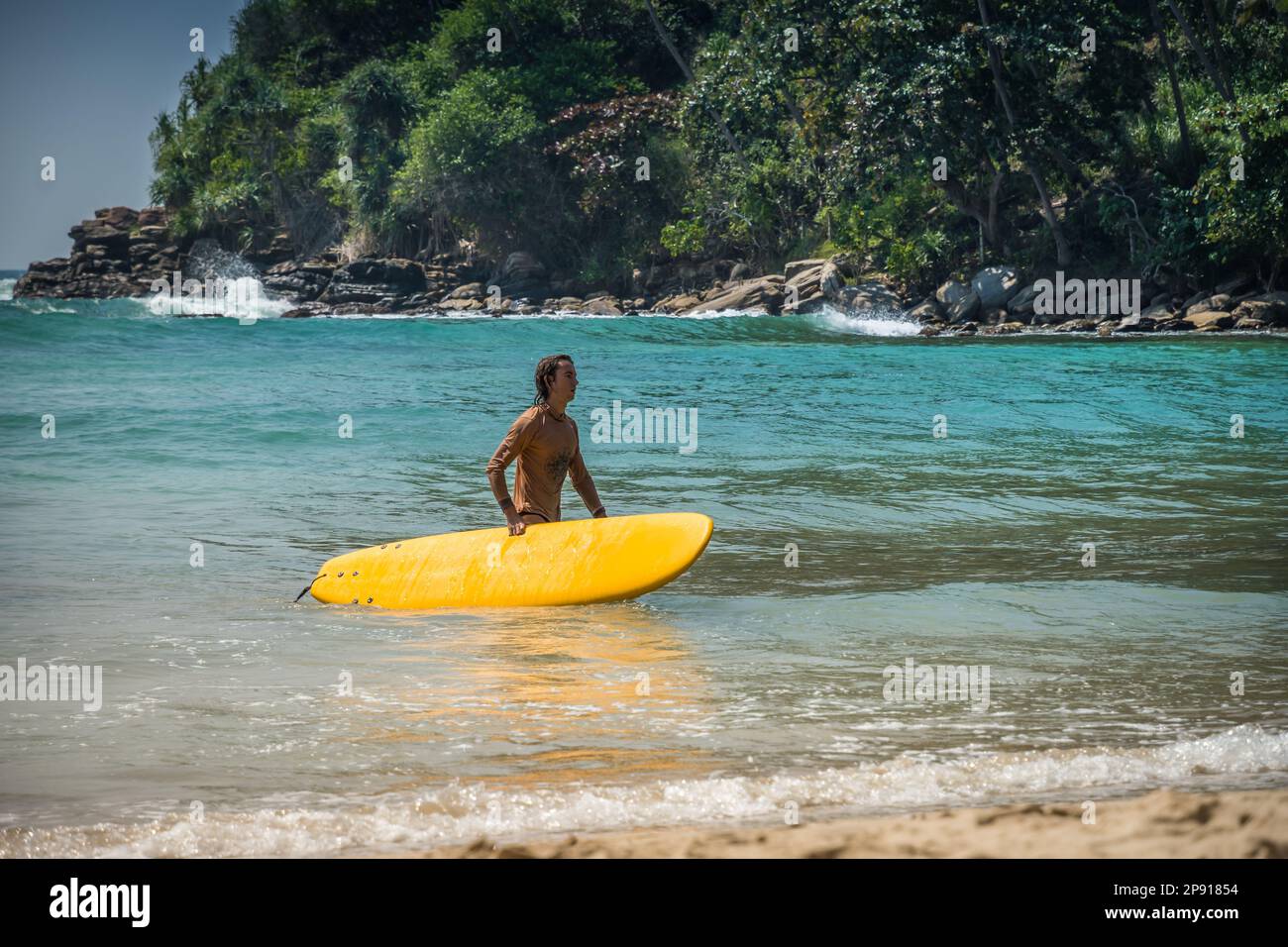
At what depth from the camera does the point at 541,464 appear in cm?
624

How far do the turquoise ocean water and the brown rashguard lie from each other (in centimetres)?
63

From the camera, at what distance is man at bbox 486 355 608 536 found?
6.02 metres

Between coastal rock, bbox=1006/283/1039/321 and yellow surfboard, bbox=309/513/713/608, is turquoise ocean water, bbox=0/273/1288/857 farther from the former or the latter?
coastal rock, bbox=1006/283/1039/321

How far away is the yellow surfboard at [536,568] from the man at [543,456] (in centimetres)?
14

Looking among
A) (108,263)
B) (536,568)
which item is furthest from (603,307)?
(536,568)

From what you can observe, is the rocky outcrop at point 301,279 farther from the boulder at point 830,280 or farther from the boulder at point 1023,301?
the boulder at point 1023,301

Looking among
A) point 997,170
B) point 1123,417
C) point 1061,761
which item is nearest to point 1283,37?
point 997,170

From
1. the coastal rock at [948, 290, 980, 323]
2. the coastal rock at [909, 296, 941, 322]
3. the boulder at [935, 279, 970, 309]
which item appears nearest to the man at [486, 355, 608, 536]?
the coastal rock at [948, 290, 980, 323]

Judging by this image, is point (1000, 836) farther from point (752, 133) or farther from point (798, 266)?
point (752, 133)

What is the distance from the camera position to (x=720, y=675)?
189 inches

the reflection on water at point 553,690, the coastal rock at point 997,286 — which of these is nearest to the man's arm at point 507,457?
the reflection on water at point 553,690

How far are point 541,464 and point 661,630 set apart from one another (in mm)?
1107
